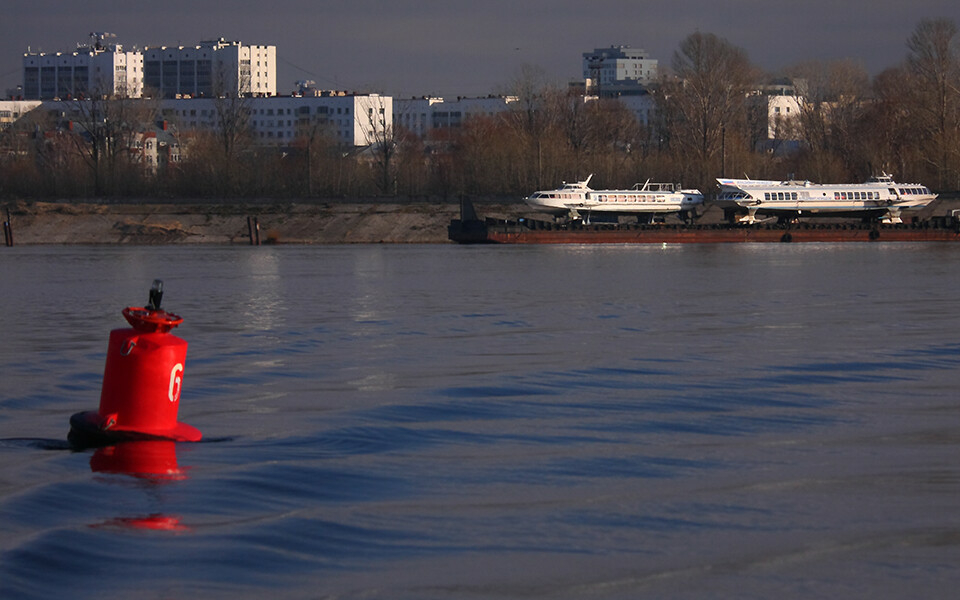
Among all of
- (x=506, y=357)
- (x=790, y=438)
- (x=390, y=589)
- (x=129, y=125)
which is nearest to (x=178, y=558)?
(x=390, y=589)

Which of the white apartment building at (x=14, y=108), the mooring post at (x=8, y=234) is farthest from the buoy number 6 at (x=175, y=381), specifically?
the white apartment building at (x=14, y=108)

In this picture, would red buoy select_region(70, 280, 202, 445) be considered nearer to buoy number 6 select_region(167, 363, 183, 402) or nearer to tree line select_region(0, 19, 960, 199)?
buoy number 6 select_region(167, 363, 183, 402)

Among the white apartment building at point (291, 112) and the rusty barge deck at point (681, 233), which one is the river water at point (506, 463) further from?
the white apartment building at point (291, 112)

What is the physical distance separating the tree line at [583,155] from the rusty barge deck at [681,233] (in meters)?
12.5

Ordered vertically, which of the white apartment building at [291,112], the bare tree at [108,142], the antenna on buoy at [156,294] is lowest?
the antenna on buoy at [156,294]

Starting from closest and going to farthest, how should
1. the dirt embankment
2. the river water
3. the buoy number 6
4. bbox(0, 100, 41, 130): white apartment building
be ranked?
the river water
the buoy number 6
the dirt embankment
bbox(0, 100, 41, 130): white apartment building

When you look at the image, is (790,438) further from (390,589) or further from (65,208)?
(65,208)

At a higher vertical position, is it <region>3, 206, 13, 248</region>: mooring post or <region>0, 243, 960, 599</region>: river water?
<region>3, 206, 13, 248</region>: mooring post

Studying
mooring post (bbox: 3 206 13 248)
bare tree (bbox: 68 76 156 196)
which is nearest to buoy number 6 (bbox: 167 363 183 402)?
mooring post (bbox: 3 206 13 248)

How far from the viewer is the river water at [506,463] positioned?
784cm

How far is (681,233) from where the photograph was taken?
75.9m

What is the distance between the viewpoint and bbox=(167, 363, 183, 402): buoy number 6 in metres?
11.0

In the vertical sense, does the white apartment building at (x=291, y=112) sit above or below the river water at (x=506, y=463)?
above

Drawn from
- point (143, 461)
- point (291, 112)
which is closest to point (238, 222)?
point (143, 461)
